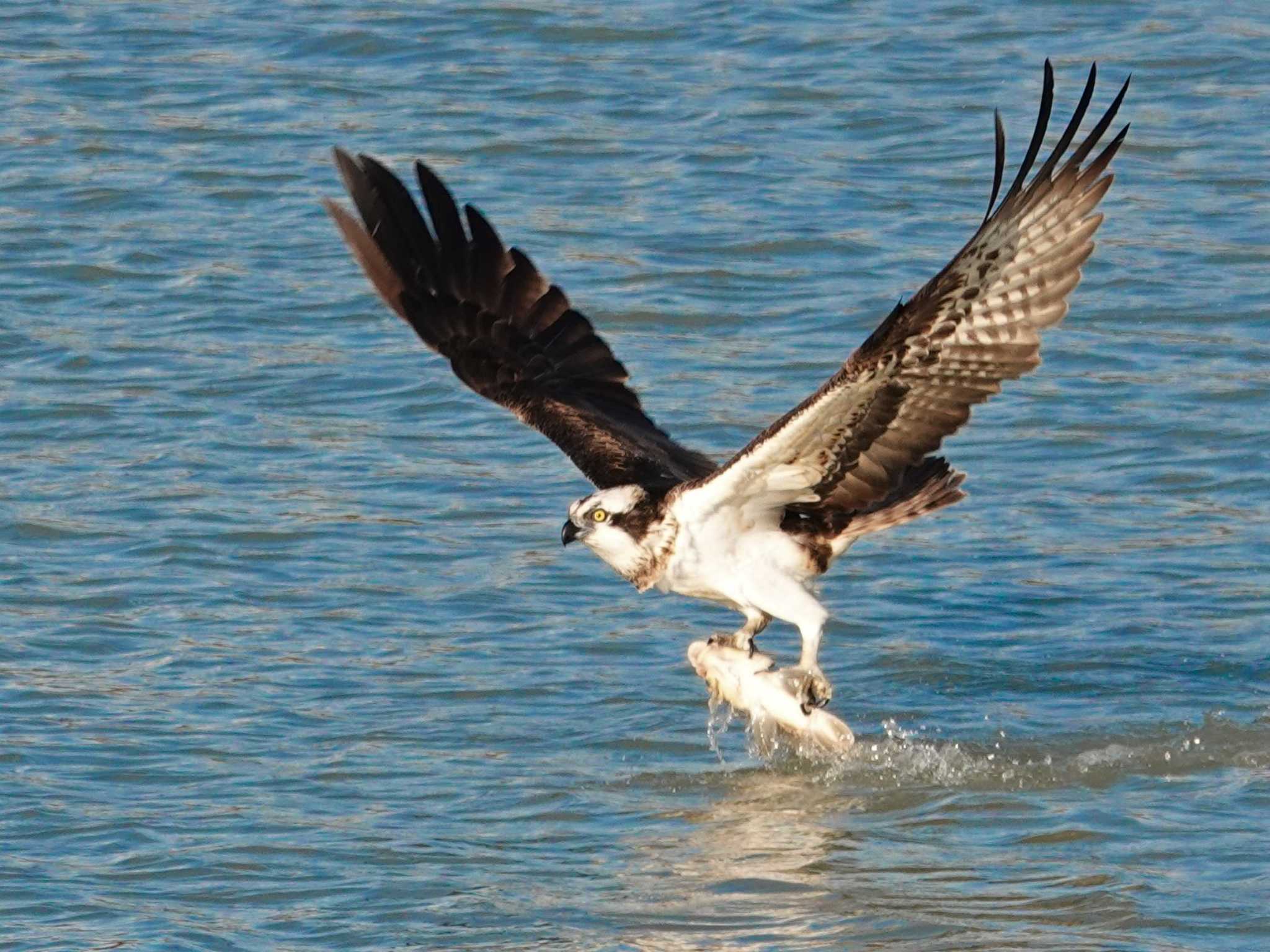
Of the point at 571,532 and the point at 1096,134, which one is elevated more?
the point at 1096,134

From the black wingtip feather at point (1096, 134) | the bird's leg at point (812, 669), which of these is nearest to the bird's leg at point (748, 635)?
the bird's leg at point (812, 669)

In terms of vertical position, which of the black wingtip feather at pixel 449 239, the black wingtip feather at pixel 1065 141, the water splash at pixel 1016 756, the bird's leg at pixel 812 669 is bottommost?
the water splash at pixel 1016 756

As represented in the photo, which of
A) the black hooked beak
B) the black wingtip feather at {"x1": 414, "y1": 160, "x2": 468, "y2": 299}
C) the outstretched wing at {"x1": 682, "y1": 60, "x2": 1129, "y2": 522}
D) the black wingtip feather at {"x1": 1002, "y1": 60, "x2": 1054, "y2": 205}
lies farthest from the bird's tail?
the black wingtip feather at {"x1": 414, "y1": 160, "x2": 468, "y2": 299}

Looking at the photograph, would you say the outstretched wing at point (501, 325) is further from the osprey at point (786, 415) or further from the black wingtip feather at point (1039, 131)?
the black wingtip feather at point (1039, 131)

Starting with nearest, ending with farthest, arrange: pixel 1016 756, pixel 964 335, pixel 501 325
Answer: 1. pixel 964 335
2. pixel 1016 756
3. pixel 501 325

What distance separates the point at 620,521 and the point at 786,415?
790 millimetres

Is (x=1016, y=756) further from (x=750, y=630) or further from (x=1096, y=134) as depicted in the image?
(x=1096, y=134)

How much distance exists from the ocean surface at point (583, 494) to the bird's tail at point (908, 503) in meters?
0.70

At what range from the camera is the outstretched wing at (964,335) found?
694 cm

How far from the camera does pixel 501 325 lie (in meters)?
9.34

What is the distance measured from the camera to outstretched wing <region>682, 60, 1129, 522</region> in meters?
6.94

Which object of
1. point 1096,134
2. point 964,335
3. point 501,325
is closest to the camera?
point 1096,134

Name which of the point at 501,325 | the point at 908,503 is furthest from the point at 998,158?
the point at 501,325

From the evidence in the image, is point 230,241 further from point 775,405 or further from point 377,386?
point 775,405
